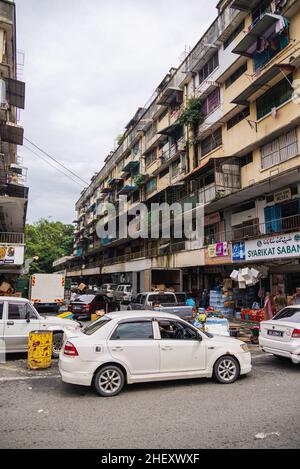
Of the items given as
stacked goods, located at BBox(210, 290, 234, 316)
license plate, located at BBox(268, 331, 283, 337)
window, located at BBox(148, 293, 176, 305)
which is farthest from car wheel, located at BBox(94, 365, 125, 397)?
stacked goods, located at BBox(210, 290, 234, 316)

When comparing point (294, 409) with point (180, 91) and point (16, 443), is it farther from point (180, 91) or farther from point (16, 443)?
point (180, 91)

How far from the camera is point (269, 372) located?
7.69 meters

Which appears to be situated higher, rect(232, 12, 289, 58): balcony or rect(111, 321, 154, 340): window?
rect(232, 12, 289, 58): balcony

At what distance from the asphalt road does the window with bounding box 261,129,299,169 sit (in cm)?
1171

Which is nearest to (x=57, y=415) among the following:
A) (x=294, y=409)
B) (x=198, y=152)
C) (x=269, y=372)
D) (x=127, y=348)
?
(x=127, y=348)

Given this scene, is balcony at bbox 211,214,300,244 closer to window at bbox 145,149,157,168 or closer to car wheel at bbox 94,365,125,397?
car wheel at bbox 94,365,125,397

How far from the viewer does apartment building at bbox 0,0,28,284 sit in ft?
65.0

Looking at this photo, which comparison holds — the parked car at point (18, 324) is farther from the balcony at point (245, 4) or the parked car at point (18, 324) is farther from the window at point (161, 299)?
the balcony at point (245, 4)

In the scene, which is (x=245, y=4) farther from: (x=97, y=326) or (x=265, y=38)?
(x=97, y=326)

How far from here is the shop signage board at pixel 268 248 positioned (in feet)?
45.0

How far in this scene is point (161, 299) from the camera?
14.9 m

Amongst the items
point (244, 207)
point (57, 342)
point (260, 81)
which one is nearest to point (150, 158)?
point (244, 207)

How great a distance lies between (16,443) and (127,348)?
2.46m

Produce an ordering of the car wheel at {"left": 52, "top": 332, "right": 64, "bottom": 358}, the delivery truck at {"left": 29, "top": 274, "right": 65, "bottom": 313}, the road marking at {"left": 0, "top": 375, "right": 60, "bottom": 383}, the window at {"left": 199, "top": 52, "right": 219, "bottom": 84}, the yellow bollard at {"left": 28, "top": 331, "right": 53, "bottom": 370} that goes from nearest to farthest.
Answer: the road marking at {"left": 0, "top": 375, "right": 60, "bottom": 383} < the yellow bollard at {"left": 28, "top": 331, "right": 53, "bottom": 370} < the car wheel at {"left": 52, "top": 332, "right": 64, "bottom": 358} < the delivery truck at {"left": 29, "top": 274, "right": 65, "bottom": 313} < the window at {"left": 199, "top": 52, "right": 219, "bottom": 84}
